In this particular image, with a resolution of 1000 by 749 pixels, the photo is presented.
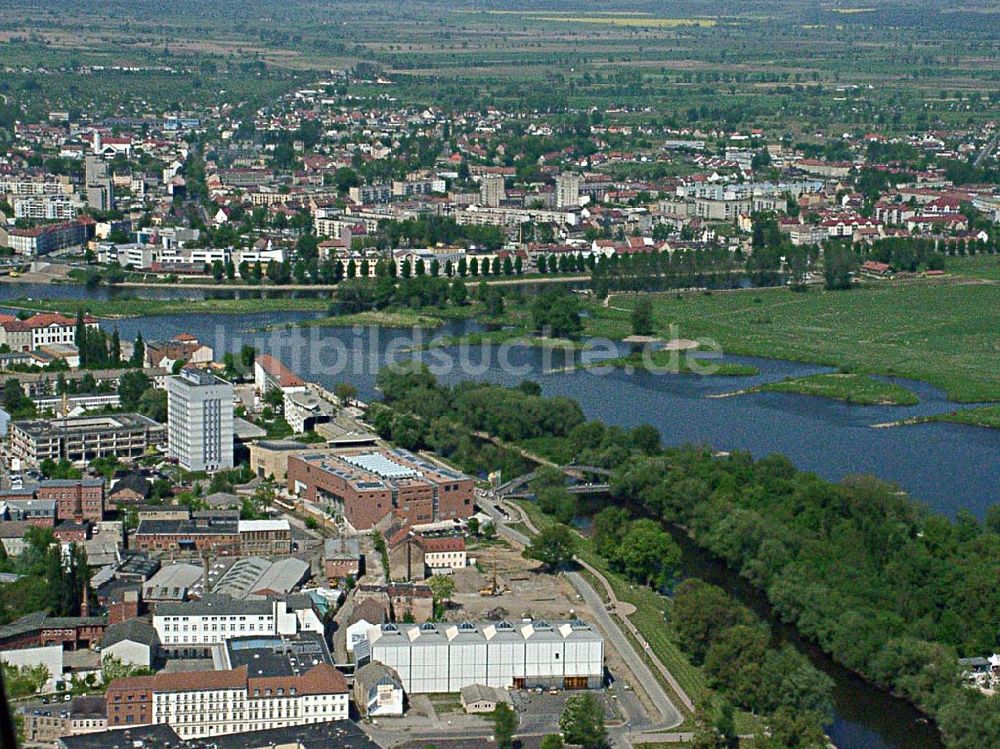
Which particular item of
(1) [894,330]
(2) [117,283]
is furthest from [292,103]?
(1) [894,330]

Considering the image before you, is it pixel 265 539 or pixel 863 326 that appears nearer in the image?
pixel 265 539

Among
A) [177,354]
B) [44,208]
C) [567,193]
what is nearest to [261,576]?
[177,354]

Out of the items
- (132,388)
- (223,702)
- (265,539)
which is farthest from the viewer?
(132,388)

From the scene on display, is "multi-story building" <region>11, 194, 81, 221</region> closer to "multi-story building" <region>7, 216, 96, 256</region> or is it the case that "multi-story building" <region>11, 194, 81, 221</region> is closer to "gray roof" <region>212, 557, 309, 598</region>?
"multi-story building" <region>7, 216, 96, 256</region>

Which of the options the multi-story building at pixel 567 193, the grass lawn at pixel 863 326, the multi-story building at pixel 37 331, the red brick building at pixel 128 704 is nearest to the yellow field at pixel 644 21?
the multi-story building at pixel 567 193

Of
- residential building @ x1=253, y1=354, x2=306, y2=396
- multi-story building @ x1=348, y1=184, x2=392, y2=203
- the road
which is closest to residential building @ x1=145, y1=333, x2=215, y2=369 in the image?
residential building @ x1=253, y1=354, x2=306, y2=396

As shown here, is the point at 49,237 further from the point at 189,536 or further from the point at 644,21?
the point at 644,21
